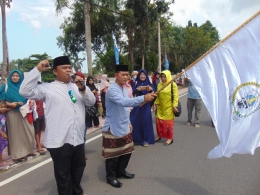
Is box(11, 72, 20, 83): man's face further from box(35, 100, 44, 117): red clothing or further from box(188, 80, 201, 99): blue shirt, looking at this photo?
box(188, 80, 201, 99): blue shirt

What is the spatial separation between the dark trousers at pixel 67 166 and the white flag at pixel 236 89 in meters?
1.54

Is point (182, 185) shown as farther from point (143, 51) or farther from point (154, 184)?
point (143, 51)

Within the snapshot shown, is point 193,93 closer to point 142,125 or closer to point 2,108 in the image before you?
point 142,125

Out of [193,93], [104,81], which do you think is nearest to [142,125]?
[193,93]

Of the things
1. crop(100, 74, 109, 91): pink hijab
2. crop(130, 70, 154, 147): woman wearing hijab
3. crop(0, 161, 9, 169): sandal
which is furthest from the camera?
crop(100, 74, 109, 91): pink hijab

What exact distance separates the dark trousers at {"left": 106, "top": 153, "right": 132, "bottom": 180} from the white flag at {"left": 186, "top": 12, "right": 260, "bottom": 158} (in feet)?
4.52

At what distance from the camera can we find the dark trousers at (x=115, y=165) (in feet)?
12.0

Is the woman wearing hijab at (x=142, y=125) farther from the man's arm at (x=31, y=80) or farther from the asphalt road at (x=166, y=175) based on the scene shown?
the man's arm at (x=31, y=80)

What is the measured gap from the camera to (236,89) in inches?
109

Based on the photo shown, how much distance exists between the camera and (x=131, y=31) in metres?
21.1

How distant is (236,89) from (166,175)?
5.87 ft

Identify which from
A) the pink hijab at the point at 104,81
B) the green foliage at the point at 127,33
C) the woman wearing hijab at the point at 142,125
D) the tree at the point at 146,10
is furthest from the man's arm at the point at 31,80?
the tree at the point at 146,10

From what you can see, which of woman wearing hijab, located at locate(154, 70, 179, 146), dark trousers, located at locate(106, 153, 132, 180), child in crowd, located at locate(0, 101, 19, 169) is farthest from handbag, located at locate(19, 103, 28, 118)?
woman wearing hijab, located at locate(154, 70, 179, 146)

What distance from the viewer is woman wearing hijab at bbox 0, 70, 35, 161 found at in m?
4.53
